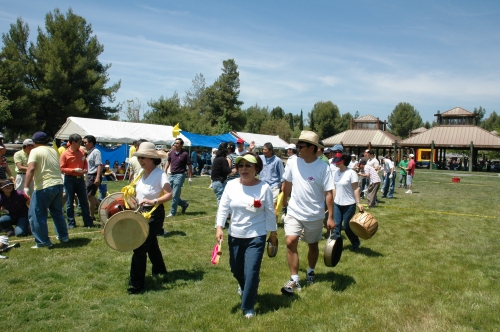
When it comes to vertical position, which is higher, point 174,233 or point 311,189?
point 311,189

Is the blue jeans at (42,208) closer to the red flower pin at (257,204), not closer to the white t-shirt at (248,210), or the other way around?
the white t-shirt at (248,210)

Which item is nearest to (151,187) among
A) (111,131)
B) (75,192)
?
(75,192)

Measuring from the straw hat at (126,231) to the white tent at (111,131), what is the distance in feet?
63.8

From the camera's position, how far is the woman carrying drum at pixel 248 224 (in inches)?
168

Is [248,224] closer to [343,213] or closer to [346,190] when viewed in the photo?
[346,190]

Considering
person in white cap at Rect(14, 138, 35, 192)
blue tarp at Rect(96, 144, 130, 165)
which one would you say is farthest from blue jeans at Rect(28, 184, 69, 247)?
blue tarp at Rect(96, 144, 130, 165)

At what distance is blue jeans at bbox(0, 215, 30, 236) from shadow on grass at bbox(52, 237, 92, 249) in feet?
3.86

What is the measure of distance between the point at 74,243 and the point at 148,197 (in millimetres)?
2984

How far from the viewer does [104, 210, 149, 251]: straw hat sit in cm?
461

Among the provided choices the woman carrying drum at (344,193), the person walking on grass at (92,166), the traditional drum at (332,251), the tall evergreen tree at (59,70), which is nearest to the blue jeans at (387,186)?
the woman carrying drum at (344,193)

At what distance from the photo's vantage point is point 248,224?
4.34m

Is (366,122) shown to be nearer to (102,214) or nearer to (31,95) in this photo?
(31,95)

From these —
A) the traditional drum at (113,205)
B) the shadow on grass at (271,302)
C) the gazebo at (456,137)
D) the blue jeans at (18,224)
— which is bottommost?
the shadow on grass at (271,302)

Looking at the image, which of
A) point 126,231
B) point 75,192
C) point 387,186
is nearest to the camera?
point 126,231
